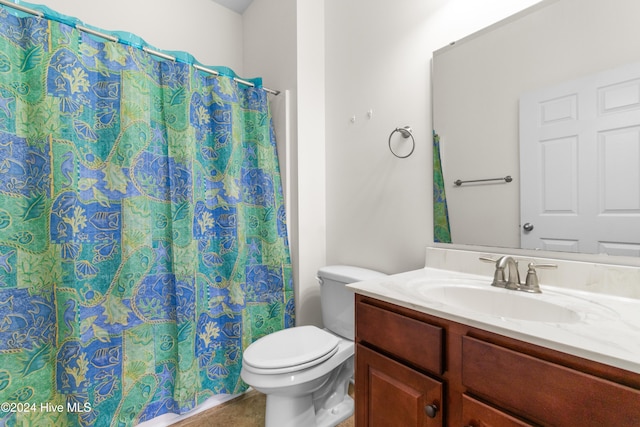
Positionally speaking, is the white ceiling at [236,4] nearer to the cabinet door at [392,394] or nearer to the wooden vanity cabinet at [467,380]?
the wooden vanity cabinet at [467,380]

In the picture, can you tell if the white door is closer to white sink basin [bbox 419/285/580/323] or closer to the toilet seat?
white sink basin [bbox 419/285/580/323]

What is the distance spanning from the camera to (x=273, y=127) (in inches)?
75.9

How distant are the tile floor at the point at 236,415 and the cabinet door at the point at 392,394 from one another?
645 mm

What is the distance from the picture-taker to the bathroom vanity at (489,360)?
0.53 m

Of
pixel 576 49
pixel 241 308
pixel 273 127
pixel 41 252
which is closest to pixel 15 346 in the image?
pixel 41 252

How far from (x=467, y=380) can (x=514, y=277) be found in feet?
1.43

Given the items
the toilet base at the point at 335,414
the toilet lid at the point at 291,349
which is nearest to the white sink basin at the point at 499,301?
the toilet lid at the point at 291,349

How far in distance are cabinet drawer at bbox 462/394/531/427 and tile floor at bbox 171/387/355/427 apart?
961 millimetres

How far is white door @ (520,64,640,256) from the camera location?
851mm

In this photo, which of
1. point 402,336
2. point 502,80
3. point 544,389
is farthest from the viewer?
point 502,80

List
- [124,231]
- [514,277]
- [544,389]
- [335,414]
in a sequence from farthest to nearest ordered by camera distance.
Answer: [335,414] < [124,231] < [514,277] < [544,389]

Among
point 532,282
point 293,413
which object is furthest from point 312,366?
point 532,282

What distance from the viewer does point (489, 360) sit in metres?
0.66

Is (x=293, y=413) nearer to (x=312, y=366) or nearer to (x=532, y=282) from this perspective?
(x=312, y=366)
